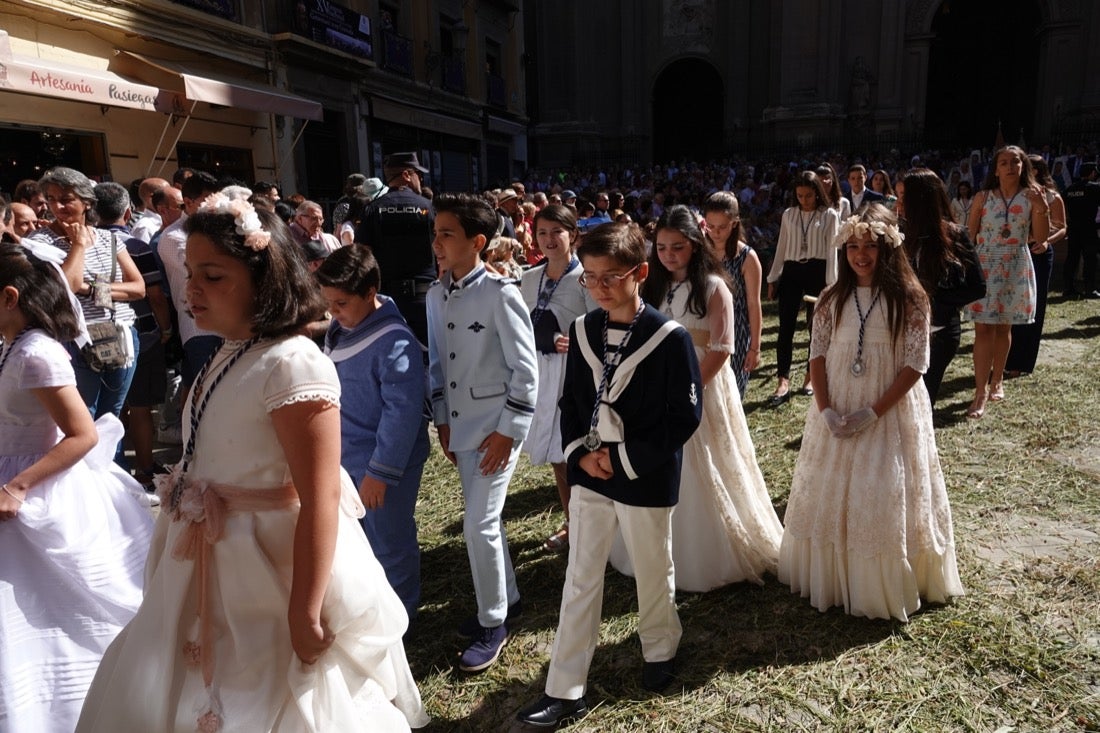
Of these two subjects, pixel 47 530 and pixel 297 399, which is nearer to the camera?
pixel 297 399

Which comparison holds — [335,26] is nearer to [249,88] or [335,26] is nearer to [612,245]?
[249,88]

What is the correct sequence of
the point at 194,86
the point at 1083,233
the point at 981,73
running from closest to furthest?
the point at 1083,233 < the point at 194,86 < the point at 981,73

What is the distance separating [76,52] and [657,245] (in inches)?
512

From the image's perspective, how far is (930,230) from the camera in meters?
4.58

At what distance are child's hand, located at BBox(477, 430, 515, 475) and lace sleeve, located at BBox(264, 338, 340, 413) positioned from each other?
1.32 m

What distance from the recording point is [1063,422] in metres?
5.89

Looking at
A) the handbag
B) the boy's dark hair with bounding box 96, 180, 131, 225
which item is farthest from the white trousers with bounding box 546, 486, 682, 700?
the boy's dark hair with bounding box 96, 180, 131, 225

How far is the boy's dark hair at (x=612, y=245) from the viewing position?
8.79ft

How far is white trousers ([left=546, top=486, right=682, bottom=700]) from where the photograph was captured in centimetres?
277

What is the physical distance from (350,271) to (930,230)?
360cm

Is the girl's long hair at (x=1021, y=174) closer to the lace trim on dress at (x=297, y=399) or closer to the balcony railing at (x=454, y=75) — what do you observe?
the lace trim on dress at (x=297, y=399)

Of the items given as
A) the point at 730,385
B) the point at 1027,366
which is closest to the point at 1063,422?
the point at 1027,366

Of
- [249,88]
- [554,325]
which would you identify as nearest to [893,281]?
[554,325]

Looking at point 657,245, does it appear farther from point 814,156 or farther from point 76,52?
point 814,156
